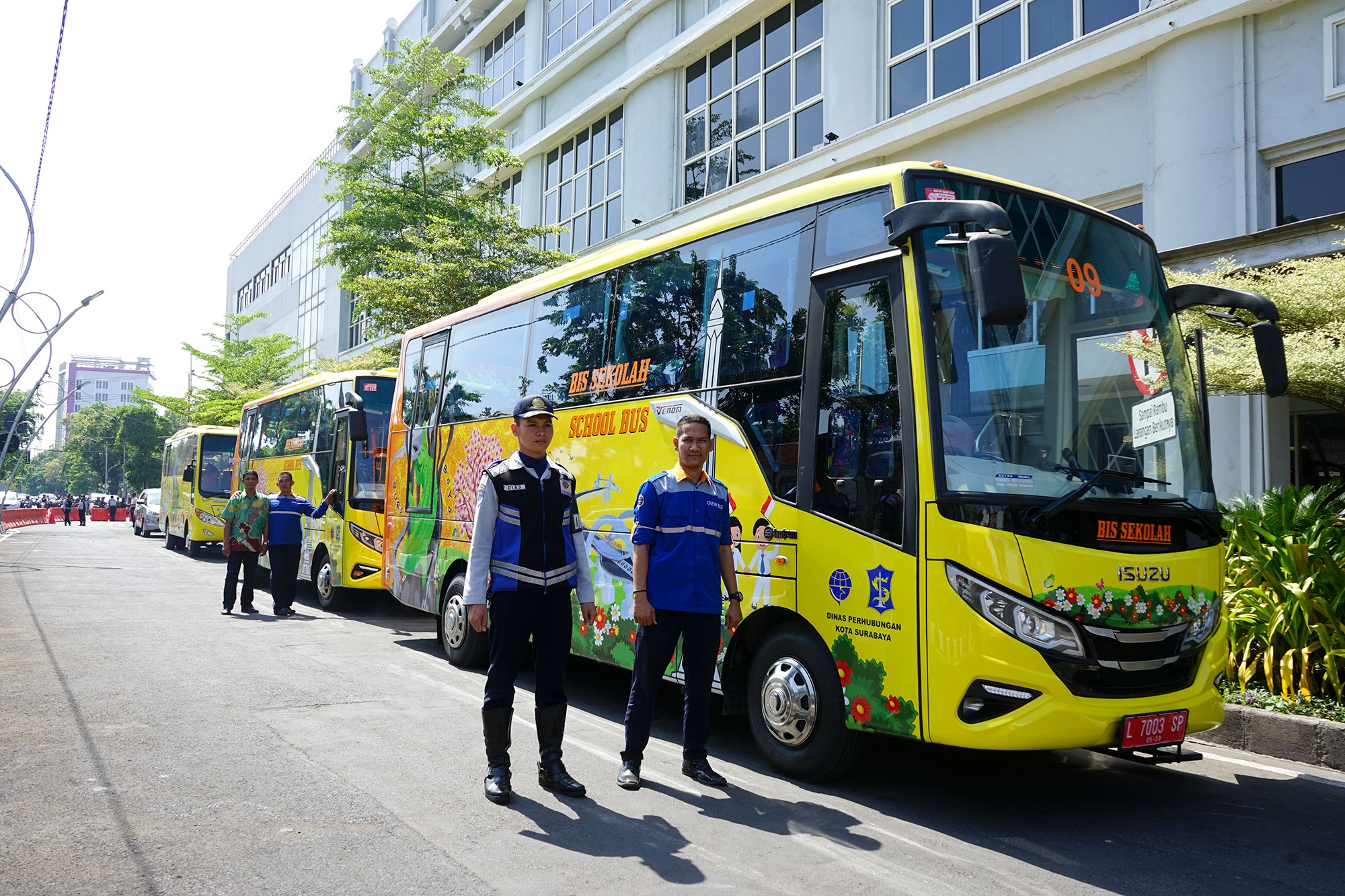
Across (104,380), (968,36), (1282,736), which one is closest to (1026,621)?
(1282,736)

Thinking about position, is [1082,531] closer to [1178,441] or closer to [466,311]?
[1178,441]

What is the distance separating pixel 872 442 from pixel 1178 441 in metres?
1.75

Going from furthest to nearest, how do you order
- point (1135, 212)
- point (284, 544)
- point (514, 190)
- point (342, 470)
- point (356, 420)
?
point (514, 190), point (342, 470), point (1135, 212), point (284, 544), point (356, 420)

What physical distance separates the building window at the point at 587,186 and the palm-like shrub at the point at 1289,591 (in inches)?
695

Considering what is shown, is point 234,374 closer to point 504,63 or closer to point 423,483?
point 504,63

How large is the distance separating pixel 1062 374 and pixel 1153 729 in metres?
1.80

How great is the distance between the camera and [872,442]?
553cm

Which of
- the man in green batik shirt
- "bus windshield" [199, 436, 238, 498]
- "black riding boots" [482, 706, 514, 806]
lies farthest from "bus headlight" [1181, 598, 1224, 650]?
"bus windshield" [199, 436, 238, 498]

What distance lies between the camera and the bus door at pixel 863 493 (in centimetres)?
525

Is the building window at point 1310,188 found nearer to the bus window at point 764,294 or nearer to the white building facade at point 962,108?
the white building facade at point 962,108

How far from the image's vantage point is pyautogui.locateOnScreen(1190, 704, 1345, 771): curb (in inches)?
261

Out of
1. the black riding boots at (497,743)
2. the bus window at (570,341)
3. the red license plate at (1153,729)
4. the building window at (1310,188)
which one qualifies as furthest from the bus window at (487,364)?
the building window at (1310,188)

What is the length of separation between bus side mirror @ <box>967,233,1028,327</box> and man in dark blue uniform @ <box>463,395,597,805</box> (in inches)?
83.9

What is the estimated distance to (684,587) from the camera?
5605 millimetres
